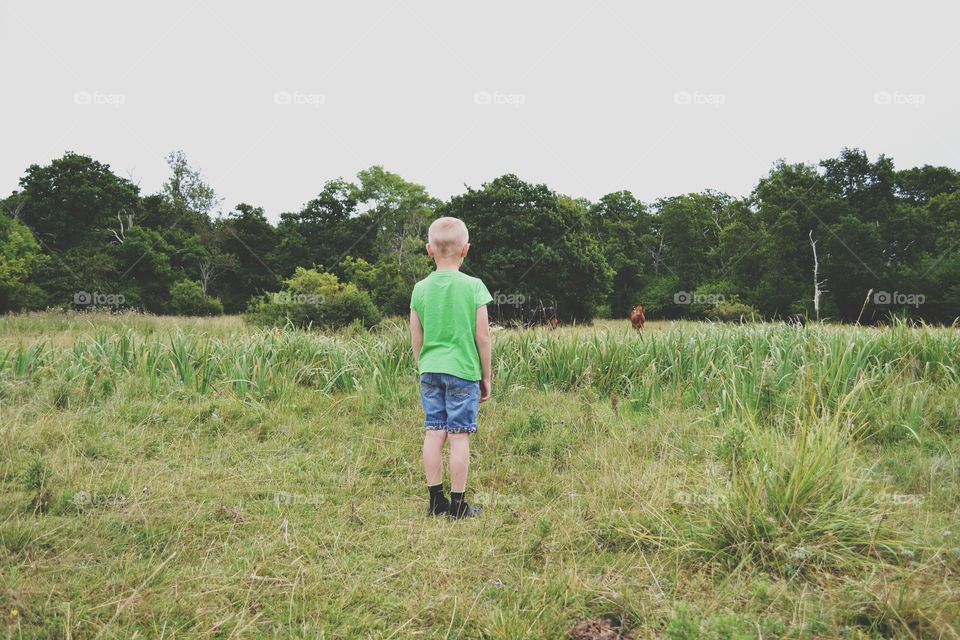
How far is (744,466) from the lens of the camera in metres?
3.07

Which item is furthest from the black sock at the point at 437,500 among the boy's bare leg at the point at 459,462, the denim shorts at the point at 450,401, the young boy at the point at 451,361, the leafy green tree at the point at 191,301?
the leafy green tree at the point at 191,301

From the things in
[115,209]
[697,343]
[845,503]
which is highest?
[115,209]

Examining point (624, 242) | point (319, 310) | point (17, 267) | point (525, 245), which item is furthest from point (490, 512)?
point (624, 242)

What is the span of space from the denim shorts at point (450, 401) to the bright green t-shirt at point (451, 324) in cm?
6

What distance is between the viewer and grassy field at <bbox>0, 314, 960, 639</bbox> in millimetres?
2057

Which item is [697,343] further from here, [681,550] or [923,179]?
[923,179]

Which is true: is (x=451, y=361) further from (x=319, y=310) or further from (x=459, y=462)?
(x=319, y=310)

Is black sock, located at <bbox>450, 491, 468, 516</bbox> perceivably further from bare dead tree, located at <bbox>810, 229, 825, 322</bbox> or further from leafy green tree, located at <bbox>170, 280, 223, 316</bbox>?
bare dead tree, located at <bbox>810, 229, 825, 322</bbox>

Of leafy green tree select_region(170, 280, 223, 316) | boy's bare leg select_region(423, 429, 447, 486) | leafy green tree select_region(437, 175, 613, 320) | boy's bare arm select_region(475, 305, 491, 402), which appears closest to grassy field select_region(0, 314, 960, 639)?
boy's bare leg select_region(423, 429, 447, 486)

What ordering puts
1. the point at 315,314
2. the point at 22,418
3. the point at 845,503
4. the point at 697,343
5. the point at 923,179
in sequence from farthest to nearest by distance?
1. the point at 923,179
2. the point at 315,314
3. the point at 697,343
4. the point at 22,418
5. the point at 845,503

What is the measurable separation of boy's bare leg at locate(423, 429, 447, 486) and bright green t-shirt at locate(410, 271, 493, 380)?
383 millimetres

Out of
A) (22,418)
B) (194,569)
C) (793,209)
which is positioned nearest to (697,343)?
(194,569)

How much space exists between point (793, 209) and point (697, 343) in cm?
3030

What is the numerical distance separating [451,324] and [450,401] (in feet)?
1.45
